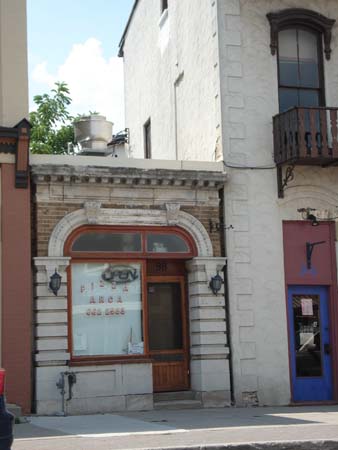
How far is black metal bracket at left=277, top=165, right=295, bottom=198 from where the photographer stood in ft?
56.6

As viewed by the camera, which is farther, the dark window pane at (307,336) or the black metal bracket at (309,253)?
the black metal bracket at (309,253)

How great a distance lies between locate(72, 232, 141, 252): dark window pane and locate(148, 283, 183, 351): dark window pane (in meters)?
1.04

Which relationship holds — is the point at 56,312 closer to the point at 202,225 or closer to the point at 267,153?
the point at 202,225

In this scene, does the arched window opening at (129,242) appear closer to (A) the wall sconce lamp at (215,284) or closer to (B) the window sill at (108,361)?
(A) the wall sconce lamp at (215,284)

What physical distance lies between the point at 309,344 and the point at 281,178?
3416 mm

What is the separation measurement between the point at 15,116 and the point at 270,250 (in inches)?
223

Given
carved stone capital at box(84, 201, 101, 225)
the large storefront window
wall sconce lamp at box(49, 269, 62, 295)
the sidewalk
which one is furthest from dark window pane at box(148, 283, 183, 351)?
wall sconce lamp at box(49, 269, 62, 295)

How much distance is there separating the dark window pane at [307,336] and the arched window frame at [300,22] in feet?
17.1

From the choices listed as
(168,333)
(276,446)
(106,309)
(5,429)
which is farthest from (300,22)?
(5,429)

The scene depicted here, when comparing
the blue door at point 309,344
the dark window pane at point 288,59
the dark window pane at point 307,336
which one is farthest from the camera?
the dark window pane at point 288,59

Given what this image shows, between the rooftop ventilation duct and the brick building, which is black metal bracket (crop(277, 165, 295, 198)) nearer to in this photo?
the rooftop ventilation duct

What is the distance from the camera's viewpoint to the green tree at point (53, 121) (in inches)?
1019

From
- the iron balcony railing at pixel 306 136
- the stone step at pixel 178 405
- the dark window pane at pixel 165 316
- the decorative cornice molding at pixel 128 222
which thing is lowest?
the stone step at pixel 178 405

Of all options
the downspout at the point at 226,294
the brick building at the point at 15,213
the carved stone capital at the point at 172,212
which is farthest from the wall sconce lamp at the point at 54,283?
the downspout at the point at 226,294
